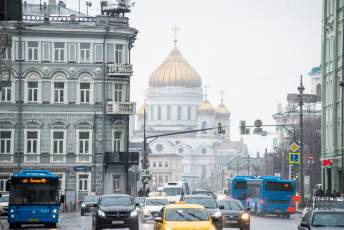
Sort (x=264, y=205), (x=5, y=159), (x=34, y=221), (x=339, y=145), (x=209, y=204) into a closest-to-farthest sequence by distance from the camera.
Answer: (x=209, y=204) → (x=34, y=221) → (x=264, y=205) → (x=339, y=145) → (x=5, y=159)

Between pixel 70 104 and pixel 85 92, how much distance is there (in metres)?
1.57

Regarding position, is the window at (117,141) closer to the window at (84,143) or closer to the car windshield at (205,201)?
the window at (84,143)

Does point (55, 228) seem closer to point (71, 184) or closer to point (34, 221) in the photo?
point (34, 221)

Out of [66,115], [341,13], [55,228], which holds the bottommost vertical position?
[55,228]

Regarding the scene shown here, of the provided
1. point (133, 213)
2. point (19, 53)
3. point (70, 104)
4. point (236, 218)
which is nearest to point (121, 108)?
point (70, 104)

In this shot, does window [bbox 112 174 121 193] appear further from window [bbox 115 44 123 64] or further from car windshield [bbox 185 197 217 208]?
car windshield [bbox 185 197 217 208]

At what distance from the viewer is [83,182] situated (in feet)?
320

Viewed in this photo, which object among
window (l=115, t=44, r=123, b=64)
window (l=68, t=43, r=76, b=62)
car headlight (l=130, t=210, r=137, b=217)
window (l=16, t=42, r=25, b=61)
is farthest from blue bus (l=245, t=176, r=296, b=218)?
car headlight (l=130, t=210, r=137, b=217)

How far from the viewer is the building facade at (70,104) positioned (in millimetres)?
98000

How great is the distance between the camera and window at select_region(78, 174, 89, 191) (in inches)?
3838

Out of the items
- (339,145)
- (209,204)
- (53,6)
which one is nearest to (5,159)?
(53,6)

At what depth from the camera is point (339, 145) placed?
87.8 m

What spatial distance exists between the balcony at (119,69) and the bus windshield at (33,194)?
151 ft

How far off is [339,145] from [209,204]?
1651 inches
